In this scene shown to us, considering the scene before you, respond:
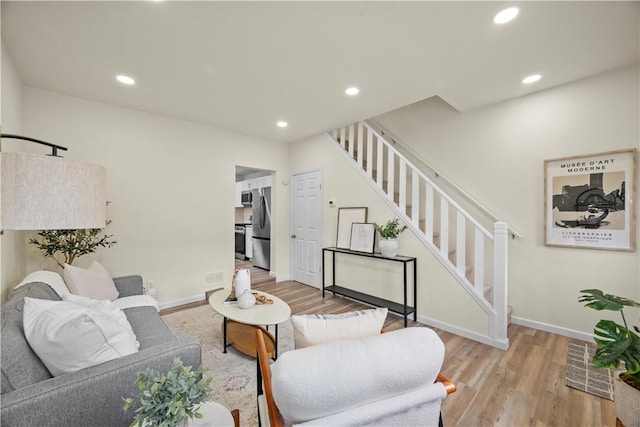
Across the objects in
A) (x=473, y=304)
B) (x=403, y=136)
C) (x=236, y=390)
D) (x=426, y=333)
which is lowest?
(x=236, y=390)

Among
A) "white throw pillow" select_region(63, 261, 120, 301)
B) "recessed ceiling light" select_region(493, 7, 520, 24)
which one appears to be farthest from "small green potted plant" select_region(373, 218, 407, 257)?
A: "white throw pillow" select_region(63, 261, 120, 301)

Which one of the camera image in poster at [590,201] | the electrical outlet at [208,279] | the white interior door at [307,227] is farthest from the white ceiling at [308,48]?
the electrical outlet at [208,279]

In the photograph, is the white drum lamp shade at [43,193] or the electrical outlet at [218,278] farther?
the electrical outlet at [218,278]

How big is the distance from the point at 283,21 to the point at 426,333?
2106mm

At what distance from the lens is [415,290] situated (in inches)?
129

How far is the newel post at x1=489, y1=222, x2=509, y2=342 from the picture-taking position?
8.39ft

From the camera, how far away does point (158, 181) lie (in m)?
3.64

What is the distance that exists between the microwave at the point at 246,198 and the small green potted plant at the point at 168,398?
6.10 m

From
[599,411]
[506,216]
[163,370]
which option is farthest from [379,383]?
[506,216]

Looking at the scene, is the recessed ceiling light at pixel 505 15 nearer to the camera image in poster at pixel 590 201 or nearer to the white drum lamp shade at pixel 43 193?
the camera image in poster at pixel 590 201

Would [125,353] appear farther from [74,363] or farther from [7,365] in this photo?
[7,365]

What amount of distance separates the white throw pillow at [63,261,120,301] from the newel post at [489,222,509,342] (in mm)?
3669

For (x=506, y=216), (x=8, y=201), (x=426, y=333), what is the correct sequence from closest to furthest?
1. (x=8, y=201)
2. (x=426, y=333)
3. (x=506, y=216)

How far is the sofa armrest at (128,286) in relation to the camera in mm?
2703
